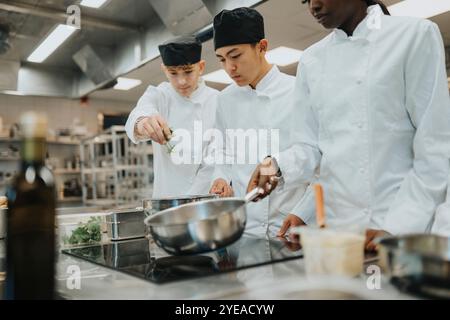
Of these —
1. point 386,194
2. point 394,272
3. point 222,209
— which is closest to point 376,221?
point 386,194

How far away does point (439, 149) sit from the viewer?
0.97m

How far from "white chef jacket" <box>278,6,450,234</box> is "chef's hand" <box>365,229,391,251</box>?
0.04m

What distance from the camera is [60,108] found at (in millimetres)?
1660

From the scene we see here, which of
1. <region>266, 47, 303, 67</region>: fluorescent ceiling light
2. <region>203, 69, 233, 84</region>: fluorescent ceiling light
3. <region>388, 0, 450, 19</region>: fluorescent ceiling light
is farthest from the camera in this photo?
<region>266, 47, 303, 67</region>: fluorescent ceiling light

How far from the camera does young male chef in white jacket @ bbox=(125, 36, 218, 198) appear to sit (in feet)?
5.86

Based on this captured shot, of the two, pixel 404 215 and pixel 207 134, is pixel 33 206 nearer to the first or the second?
pixel 404 215

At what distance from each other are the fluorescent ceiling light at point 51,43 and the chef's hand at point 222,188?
95cm

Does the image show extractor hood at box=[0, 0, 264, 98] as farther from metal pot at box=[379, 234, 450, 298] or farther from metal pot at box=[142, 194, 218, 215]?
metal pot at box=[379, 234, 450, 298]

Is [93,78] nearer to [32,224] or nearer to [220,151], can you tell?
[220,151]

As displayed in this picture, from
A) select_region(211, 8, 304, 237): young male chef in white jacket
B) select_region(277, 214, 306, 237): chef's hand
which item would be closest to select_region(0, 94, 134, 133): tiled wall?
select_region(211, 8, 304, 237): young male chef in white jacket

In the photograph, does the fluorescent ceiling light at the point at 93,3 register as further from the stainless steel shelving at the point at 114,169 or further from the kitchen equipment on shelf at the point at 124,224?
the kitchen equipment on shelf at the point at 124,224

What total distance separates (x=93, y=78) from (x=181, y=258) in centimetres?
135

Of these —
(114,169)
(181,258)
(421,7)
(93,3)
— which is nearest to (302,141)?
(181,258)
